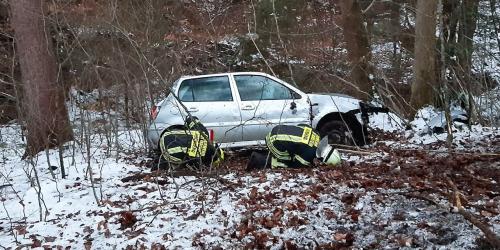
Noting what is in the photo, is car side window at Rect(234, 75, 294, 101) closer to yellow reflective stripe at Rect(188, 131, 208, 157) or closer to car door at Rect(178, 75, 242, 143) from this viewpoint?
car door at Rect(178, 75, 242, 143)

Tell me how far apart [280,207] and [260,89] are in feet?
14.8

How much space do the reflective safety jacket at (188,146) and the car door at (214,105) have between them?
76.6 inches

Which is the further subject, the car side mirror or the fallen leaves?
the car side mirror

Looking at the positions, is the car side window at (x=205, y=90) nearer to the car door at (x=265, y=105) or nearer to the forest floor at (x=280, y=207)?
the car door at (x=265, y=105)

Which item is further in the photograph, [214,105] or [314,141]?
[214,105]

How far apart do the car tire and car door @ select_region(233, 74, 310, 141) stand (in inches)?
13.5

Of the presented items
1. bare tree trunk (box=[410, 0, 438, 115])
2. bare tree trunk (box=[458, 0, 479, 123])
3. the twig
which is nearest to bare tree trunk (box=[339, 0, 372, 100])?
bare tree trunk (box=[410, 0, 438, 115])

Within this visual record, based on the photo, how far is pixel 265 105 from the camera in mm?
9508

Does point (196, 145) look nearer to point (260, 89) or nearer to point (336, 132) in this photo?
point (260, 89)

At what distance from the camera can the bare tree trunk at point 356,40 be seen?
47.7 ft

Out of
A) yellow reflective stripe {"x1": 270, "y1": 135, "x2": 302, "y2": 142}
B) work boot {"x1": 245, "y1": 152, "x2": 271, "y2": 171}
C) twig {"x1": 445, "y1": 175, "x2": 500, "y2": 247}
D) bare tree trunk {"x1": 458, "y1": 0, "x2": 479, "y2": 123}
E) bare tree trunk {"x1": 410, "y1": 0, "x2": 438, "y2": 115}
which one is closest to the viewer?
twig {"x1": 445, "y1": 175, "x2": 500, "y2": 247}

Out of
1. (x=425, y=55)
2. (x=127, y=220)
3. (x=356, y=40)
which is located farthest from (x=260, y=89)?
(x=356, y=40)

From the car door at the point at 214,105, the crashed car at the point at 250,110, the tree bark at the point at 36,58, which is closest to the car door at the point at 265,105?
the crashed car at the point at 250,110

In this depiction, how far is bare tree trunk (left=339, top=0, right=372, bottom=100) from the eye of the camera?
1453cm
